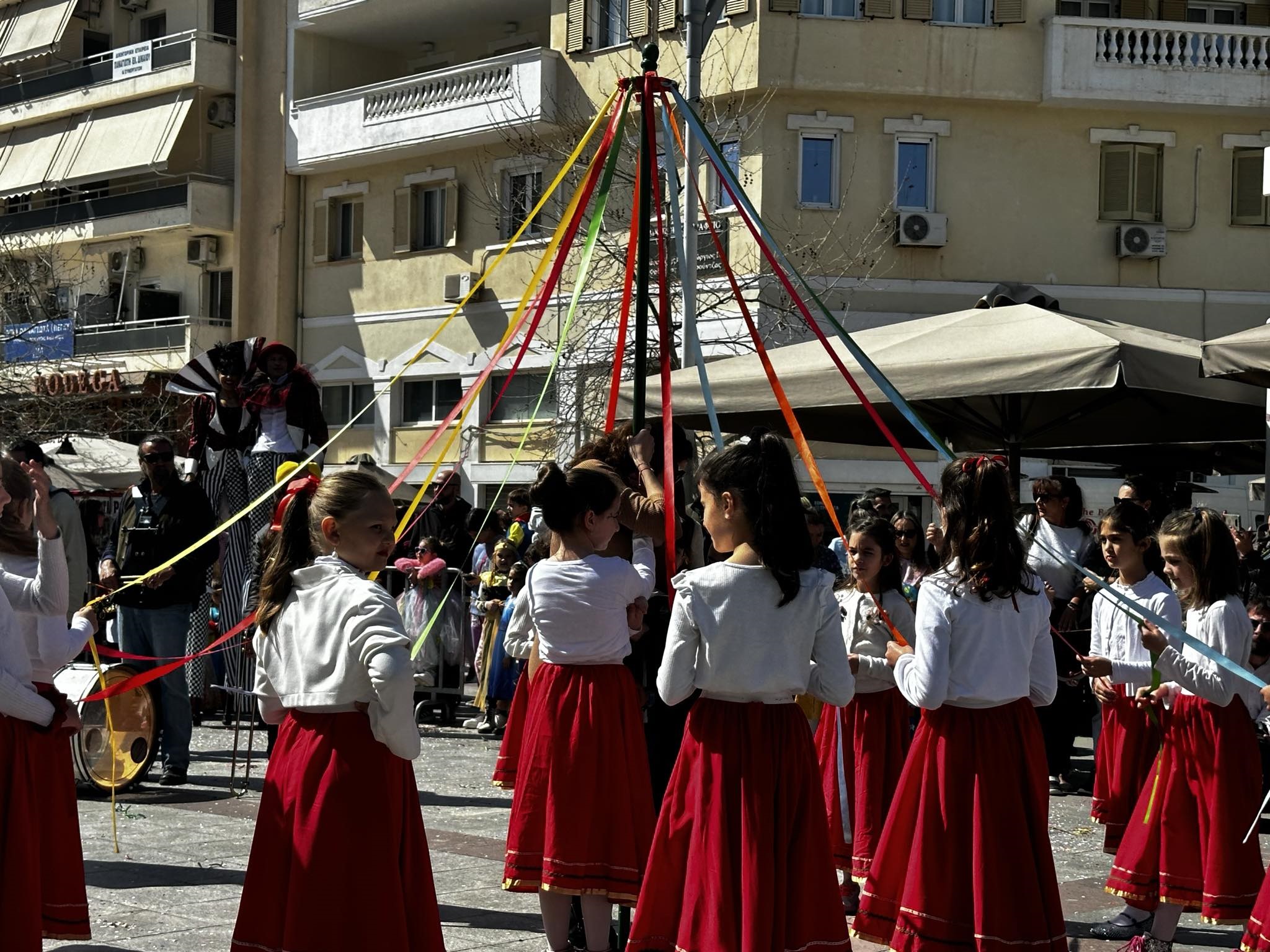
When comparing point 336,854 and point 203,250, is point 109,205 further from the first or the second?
point 336,854

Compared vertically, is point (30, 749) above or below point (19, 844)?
above

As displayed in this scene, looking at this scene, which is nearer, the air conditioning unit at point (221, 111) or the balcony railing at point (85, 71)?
the balcony railing at point (85, 71)

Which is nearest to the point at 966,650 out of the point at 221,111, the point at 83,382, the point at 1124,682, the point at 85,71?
the point at 1124,682

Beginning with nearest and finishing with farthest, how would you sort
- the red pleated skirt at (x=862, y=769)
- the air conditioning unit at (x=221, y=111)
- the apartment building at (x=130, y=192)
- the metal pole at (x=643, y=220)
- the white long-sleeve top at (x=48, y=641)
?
the white long-sleeve top at (x=48, y=641)
the metal pole at (x=643, y=220)
the red pleated skirt at (x=862, y=769)
the apartment building at (x=130, y=192)
the air conditioning unit at (x=221, y=111)

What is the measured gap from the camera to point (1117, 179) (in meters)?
23.4

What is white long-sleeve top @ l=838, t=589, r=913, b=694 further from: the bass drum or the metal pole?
the bass drum

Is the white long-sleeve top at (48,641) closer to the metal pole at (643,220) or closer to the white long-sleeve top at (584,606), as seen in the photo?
the white long-sleeve top at (584,606)

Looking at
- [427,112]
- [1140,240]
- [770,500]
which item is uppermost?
[427,112]

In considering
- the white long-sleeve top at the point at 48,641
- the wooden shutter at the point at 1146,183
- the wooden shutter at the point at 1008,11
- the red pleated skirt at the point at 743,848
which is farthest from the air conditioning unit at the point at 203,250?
the red pleated skirt at the point at 743,848

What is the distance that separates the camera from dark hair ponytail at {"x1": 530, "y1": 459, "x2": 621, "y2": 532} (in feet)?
19.7

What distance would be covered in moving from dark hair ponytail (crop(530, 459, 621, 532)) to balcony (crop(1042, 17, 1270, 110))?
18493mm

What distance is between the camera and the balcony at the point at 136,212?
97.4ft

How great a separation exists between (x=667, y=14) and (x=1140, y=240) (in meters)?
7.21

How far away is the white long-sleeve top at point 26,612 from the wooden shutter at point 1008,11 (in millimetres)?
19403
